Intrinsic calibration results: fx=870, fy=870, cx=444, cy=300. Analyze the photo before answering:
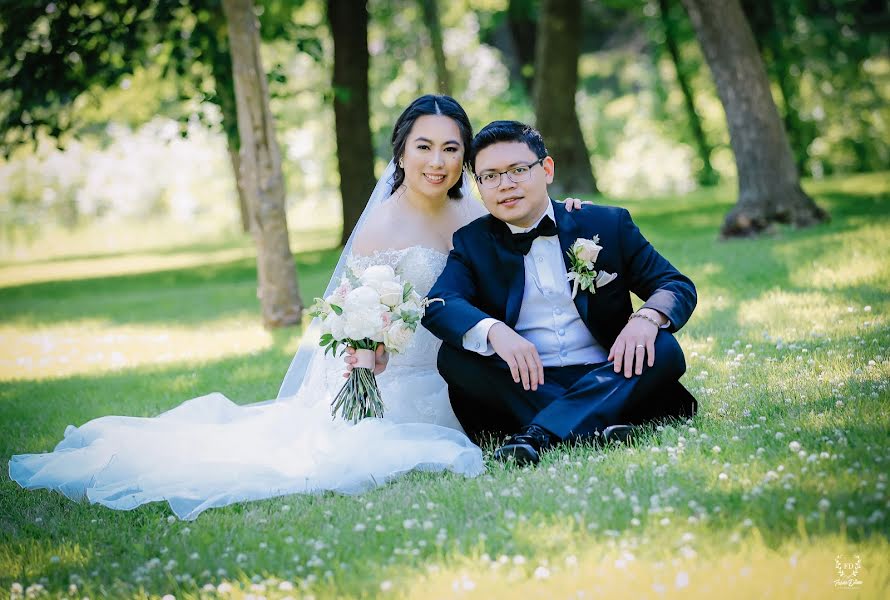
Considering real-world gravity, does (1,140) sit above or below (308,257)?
above

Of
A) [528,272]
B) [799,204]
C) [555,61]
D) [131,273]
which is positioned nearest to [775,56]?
[555,61]

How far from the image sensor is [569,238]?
495 centimetres

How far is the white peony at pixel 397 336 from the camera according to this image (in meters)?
4.80

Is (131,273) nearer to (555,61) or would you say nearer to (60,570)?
(555,61)

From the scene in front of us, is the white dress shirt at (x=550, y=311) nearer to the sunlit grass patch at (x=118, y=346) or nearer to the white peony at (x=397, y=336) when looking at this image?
the white peony at (x=397, y=336)

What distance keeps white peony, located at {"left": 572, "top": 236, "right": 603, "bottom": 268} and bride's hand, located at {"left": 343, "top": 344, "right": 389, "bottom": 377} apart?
4.06 ft

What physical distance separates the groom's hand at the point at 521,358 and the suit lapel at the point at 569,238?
53 centimetres

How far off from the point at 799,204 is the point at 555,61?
6.85 metres

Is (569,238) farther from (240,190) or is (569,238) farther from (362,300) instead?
(240,190)

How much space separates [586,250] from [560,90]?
13632 mm

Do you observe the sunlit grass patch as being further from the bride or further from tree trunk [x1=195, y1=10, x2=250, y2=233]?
the bride

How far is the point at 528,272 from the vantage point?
499cm

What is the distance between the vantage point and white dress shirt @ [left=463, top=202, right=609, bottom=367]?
4961mm

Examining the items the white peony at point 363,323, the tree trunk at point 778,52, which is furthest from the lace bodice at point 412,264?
the tree trunk at point 778,52
